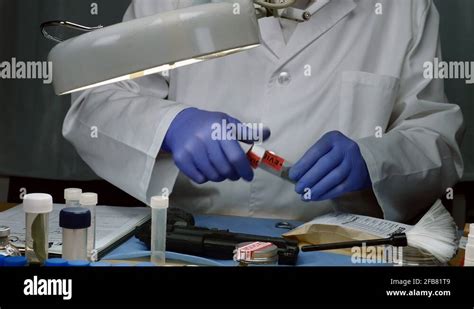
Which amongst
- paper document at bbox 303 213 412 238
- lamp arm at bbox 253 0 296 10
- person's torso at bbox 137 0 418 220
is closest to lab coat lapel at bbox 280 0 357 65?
person's torso at bbox 137 0 418 220

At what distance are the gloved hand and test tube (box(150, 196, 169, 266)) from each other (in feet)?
0.28

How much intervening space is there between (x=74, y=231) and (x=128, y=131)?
255mm

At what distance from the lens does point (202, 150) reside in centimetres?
99

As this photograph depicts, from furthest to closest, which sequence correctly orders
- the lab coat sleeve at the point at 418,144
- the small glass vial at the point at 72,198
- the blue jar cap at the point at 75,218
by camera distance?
→ the lab coat sleeve at the point at 418,144
the small glass vial at the point at 72,198
the blue jar cap at the point at 75,218

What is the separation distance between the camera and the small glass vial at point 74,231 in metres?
0.83

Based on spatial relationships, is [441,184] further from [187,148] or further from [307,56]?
[187,148]

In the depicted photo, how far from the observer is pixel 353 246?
94 centimetres

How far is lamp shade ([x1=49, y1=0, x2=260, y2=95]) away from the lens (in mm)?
638

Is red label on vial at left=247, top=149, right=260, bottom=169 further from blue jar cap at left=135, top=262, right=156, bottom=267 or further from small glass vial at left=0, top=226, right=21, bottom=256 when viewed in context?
small glass vial at left=0, top=226, right=21, bottom=256

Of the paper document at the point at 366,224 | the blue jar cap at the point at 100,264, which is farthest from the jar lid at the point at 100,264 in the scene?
the paper document at the point at 366,224

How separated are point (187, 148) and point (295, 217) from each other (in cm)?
20

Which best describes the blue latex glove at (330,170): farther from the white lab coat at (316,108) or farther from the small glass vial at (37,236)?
the small glass vial at (37,236)

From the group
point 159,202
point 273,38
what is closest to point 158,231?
point 159,202
